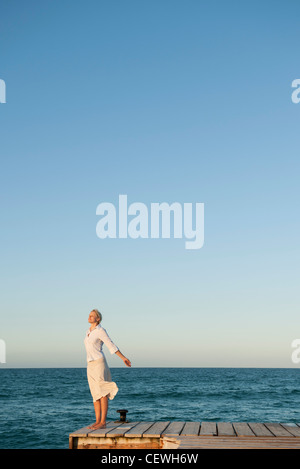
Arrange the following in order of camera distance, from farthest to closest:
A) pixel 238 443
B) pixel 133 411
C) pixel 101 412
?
pixel 133 411 < pixel 101 412 < pixel 238 443

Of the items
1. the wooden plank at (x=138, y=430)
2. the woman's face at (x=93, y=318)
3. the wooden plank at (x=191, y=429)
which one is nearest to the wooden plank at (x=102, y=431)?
the wooden plank at (x=138, y=430)

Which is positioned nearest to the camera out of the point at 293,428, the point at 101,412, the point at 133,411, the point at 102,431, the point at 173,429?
the point at 102,431

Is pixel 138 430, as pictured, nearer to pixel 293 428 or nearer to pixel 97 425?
pixel 97 425

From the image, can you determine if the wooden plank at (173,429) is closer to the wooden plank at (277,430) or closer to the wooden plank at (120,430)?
the wooden plank at (120,430)

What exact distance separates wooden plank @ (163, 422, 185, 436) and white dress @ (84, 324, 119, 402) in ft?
3.33

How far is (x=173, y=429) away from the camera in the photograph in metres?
7.41

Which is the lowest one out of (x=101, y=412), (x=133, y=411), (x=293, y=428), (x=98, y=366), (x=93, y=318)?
(x=133, y=411)

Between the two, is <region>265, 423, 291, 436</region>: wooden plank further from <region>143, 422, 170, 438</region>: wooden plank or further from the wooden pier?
<region>143, 422, 170, 438</region>: wooden plank

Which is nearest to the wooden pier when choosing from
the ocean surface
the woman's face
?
the woman's face

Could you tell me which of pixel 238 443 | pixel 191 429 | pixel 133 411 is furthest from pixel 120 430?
pixel 133 411

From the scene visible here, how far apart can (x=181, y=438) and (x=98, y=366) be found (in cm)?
170

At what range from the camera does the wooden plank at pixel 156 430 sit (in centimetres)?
689

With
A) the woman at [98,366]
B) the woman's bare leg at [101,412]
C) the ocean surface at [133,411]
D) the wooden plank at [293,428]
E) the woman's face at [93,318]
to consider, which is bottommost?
the ocean surface at [133,411]
